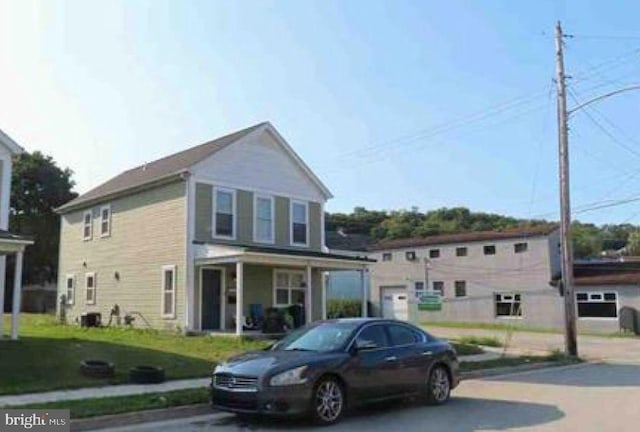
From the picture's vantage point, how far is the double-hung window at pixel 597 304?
130 ft

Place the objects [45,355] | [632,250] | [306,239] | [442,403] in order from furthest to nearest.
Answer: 1. [632,250]
2. [306,239]
3. [45,355]
4. [442,403]

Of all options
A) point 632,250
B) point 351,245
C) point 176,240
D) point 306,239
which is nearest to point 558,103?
point 306,239

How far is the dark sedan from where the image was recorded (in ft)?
32.5

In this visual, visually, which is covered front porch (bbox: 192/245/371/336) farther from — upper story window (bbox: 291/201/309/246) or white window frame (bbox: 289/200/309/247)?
upper story window (bbox: 291/201/309/246)

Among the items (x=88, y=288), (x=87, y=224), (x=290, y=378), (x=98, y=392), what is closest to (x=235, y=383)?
(x=290, y=378)

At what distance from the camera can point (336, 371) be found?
10453mm

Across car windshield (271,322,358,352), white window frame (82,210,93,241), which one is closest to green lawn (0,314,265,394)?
car windshield (271,322,358,352)

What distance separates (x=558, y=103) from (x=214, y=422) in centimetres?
1859

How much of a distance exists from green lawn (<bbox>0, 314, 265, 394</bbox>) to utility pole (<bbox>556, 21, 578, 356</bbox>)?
10.3 m

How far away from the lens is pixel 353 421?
34.5 ft

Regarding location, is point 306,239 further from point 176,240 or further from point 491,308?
point 491,308

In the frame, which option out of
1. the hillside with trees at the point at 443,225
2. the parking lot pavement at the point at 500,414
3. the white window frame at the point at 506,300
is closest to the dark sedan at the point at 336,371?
the parking lot pavement at the point at 500,414

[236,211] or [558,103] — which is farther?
[236,211]

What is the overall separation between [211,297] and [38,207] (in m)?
34.7
